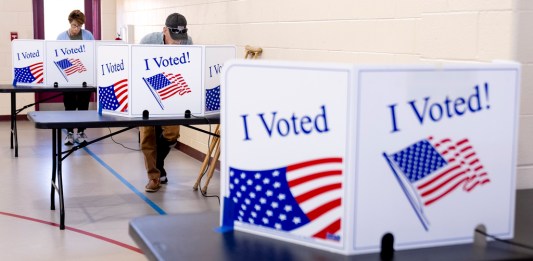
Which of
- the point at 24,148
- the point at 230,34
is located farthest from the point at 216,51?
the point at 24,148

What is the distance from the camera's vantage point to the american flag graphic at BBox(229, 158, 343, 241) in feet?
3.96

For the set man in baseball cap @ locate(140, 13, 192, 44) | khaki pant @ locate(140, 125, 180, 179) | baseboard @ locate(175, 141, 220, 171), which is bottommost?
baseboard @ locate(175, 141, 220, 171)

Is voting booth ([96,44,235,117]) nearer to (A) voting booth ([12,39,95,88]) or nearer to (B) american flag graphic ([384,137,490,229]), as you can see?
(A) voting booth ([12,39,95,88])

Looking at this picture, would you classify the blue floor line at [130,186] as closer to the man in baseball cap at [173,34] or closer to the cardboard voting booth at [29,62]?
the cardboard voting booth at [29,62]

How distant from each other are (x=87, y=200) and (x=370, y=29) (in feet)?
7.65

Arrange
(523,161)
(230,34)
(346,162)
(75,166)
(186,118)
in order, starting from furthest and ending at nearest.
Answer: (75,166), (230,34), (186,118), (523,161), (346,162)

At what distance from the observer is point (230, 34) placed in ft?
18.3

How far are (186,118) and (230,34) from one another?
165 centimetres

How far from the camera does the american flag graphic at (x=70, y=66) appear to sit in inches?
251

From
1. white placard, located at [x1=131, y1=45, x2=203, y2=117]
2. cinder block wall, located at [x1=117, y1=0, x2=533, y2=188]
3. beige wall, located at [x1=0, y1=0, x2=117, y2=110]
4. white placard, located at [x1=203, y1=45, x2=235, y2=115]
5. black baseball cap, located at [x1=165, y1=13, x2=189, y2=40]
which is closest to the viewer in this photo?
cinder block wall, located at [x1=117, y1=0, x2=533, y2=188]

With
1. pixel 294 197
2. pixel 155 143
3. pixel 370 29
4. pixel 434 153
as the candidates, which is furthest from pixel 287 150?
pixel 155 143

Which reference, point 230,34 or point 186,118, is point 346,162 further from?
point 230,34

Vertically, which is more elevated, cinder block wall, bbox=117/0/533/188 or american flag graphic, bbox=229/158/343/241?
cinder block wall, bbox=117/0/533/188

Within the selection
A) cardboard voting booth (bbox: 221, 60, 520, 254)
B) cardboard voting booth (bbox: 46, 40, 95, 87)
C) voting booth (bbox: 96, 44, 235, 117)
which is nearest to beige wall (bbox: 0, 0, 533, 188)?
cardboard voting booth (bbox: 221, 60, 520, 254)
